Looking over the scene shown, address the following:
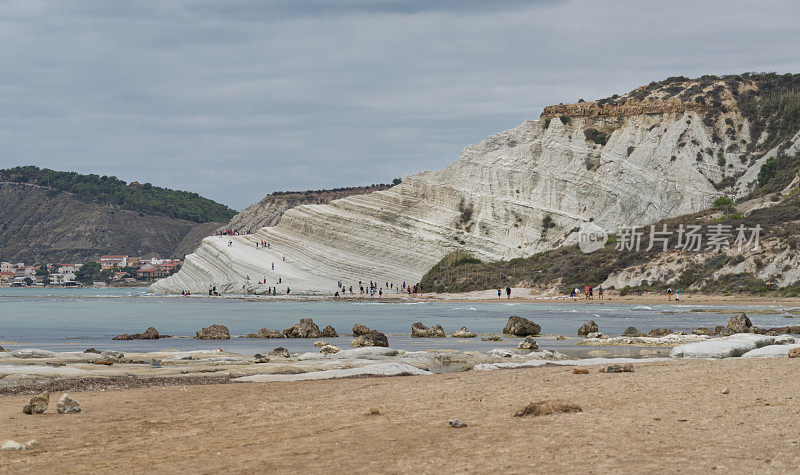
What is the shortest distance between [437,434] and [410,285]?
6381 centimetres

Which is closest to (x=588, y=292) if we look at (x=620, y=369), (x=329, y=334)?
(x=329, y=334)

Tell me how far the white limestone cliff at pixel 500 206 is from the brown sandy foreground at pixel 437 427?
59717 mm

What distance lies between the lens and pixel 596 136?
3093 inches

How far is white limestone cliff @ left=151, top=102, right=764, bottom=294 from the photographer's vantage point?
7238cm

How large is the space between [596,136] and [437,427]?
7354 cm

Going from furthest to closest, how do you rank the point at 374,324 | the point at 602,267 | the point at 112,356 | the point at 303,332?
1. the point at 602,267
2. the point at 374,324
3. the point at 303,332
4. the point at 112,356

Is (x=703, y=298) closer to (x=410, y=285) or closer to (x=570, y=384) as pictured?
(x=410, y=285)

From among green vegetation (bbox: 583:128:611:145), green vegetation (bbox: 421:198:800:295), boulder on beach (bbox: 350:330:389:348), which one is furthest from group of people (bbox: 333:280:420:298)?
boulder on beach (bbox: 350:330:389:348)

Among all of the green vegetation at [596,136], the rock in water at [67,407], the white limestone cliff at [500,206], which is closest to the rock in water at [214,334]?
the rock in water at [67,407]

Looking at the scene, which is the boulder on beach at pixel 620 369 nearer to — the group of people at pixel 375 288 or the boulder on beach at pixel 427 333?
→ the boulder on beach at pixel 427 333

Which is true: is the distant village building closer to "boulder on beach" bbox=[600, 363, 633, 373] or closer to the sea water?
the sea water

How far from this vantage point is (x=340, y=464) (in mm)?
6793

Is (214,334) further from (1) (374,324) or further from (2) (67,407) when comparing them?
(2) (67,407)

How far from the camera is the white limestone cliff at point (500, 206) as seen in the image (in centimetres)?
7238
